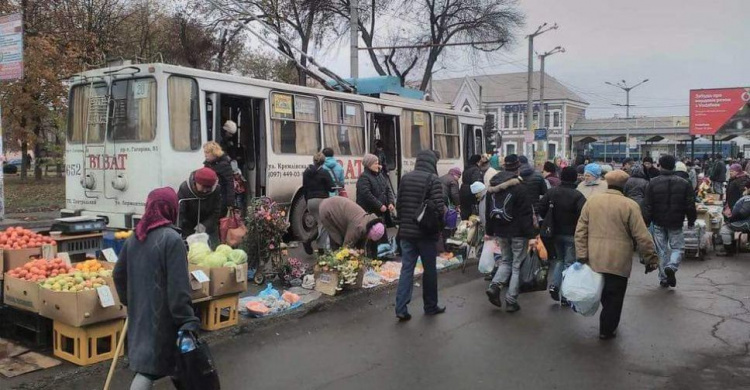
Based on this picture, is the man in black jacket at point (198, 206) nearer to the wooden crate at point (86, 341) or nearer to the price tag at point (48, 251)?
the price tag at point (48, 251)

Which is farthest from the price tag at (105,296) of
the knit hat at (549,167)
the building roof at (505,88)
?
the building roof at (505,88)

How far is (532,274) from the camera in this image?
746cm

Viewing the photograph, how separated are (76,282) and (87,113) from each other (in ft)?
17.6

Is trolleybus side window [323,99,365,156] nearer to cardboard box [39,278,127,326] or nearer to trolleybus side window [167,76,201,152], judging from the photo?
trolleybus side window [167,76,201,152]

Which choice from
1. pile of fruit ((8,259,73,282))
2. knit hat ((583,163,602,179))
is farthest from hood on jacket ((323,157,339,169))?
pile of fruit ((8,259,73,282))

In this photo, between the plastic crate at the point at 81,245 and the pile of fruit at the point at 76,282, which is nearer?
the pile of fruit at the point at 76,282

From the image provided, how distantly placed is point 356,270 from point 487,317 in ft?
6.03

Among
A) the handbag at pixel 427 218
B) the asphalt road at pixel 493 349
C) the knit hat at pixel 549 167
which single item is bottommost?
the asphalt road at pixel 493 349

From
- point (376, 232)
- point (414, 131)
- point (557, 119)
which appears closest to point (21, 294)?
point (376, 232)

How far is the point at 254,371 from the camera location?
536cm

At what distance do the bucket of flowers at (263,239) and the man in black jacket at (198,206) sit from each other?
0.48 m

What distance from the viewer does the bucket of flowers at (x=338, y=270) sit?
7906 millimetres

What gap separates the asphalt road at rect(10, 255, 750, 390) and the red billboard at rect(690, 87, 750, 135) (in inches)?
840

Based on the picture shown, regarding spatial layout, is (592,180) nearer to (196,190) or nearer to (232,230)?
(232,230)
